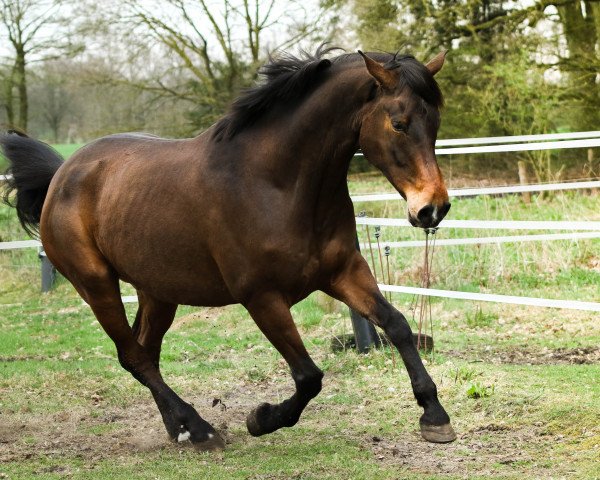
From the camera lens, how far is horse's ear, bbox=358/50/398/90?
3.89 meters

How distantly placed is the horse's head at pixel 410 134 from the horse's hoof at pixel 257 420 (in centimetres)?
157

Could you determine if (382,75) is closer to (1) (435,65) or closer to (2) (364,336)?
(1) (435,65)

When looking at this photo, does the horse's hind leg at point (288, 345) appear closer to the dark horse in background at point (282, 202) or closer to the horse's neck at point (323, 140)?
the dark horse in background at point (282, 202)

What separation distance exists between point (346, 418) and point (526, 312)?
3.36 metres

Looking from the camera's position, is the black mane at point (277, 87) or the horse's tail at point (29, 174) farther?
the horse's tail at point (29, 174)

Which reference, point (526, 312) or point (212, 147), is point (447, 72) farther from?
point (212, 147)

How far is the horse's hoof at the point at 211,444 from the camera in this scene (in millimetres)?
4973

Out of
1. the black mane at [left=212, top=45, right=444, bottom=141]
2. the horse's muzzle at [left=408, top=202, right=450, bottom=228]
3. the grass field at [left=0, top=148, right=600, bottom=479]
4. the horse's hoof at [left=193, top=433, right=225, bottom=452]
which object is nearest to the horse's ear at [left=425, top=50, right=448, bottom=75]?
the black mane at [left=212, top=45, right=444, bottom=141]

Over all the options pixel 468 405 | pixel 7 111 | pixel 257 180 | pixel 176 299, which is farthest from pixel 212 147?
pixel 7 111

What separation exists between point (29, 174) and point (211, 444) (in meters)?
2.58

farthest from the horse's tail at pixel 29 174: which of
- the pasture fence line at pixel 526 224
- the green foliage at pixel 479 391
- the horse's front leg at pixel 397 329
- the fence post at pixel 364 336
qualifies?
the green foliage at pixel 479 391

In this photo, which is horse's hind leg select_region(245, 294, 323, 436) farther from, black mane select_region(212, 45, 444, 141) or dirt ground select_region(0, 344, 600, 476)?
black mane select_region(212, 45, 444, 141)

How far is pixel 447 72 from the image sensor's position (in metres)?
Result: 17.1

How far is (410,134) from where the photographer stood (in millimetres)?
3828
